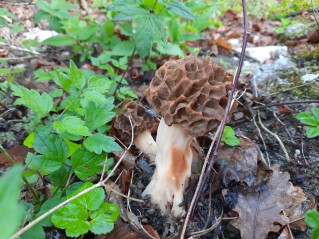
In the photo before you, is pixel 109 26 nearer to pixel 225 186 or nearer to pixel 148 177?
pixel 148 177

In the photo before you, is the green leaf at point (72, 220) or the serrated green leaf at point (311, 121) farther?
the serrated green leaf at point (311, 121)

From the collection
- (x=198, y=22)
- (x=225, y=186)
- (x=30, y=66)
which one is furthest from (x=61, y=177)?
(x=198, y=22)

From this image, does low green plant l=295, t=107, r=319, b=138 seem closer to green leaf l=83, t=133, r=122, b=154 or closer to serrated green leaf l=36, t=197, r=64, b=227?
green leaf l=83, t=133, r=122, b=154

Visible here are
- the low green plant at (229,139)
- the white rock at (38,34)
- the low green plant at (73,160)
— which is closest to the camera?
the low green plant at (73,160)

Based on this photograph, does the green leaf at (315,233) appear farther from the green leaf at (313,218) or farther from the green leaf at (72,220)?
the green leaf at (72,220)

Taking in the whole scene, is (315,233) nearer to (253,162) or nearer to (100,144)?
(253,162)

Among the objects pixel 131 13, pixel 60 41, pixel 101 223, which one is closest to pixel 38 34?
pixel 60 41

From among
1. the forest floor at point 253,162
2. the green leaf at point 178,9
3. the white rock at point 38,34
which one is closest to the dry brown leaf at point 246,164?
the forest floor at point 253,162
